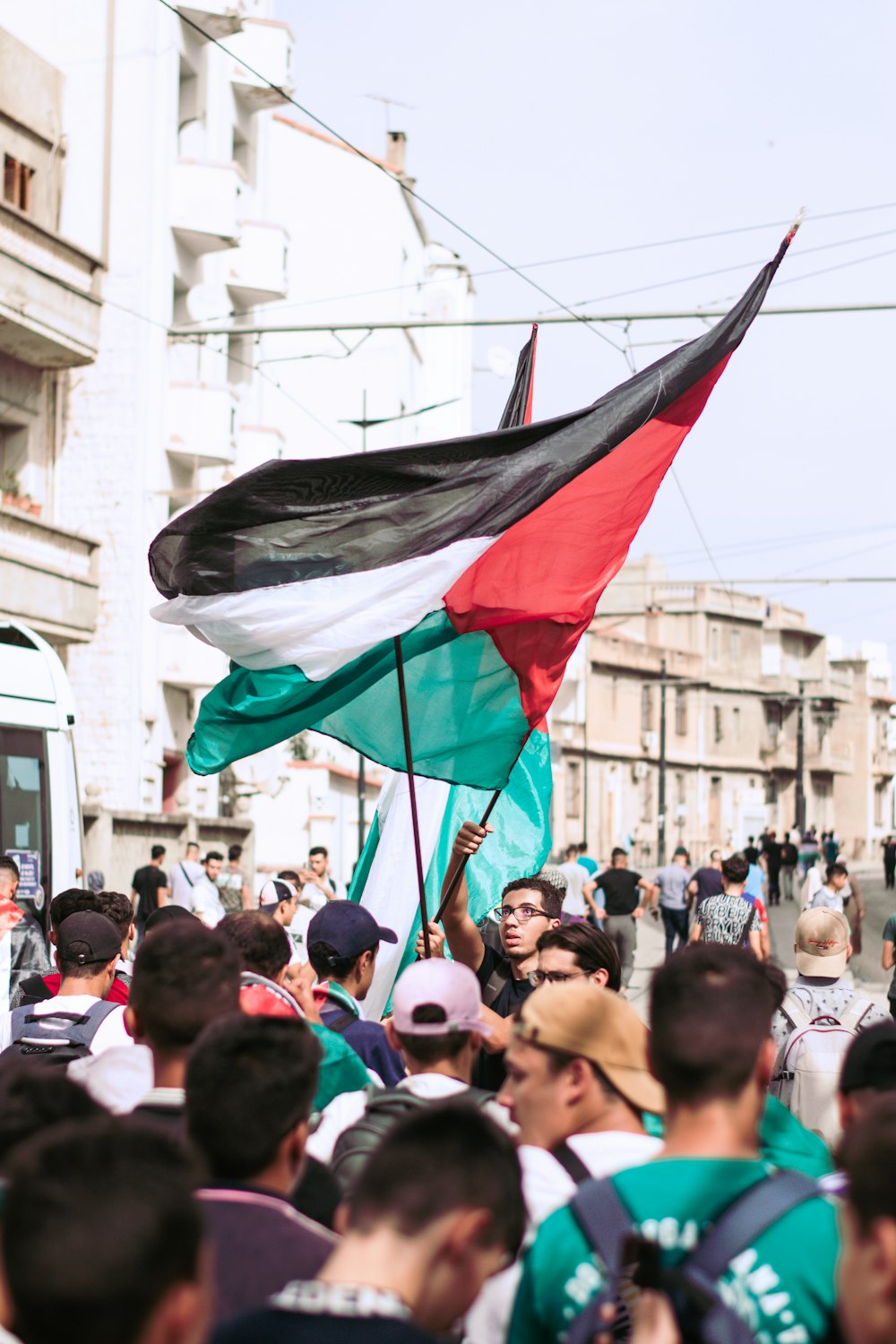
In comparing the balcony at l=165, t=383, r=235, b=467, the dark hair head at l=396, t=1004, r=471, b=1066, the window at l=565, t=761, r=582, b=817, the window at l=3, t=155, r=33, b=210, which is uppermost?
the window at l=3, t=155, r=33, b=210

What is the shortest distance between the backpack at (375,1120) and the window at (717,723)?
87.1m

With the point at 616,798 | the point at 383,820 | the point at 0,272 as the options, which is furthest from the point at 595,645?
the point at 383,820

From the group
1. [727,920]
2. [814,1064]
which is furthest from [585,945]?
[727,920]

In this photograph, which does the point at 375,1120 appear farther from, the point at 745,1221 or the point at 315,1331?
the point at 315,1331

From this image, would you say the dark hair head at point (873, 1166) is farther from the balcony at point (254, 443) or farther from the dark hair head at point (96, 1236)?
the balcony at point (254, 443)

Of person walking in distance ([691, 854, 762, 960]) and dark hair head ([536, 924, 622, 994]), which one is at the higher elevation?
dark hair head ([536, 924, 622, 994])

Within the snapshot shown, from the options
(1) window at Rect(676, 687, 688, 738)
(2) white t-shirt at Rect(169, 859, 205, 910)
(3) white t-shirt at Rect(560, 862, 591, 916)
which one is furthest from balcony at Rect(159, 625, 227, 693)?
(1) window at Rect(676, 687, 688, 738)

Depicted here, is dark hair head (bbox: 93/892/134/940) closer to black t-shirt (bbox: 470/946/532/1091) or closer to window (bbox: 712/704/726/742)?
black t-shirt (bbox: 470/946/532/1091)

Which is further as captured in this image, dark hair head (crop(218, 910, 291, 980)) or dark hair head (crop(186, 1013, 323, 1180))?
dark hair head (crop(218, 910, 291, 980))

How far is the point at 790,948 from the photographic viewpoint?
29.0 metres

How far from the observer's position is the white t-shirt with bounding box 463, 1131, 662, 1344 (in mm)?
3203

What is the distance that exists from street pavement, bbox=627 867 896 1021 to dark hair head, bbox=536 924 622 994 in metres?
6.35

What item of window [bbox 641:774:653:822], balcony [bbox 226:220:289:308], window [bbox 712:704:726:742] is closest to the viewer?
balcony [bbox 226:220:289:308]

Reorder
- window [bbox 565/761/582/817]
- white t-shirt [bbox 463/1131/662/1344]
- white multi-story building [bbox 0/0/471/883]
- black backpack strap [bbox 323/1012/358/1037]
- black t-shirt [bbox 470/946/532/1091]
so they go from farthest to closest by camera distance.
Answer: window [bbox 565/761/582/817] < white multi-story building [bbox 0/0/471/883] < black t-shirt [bbox 470/946/532/1091] < black backpack strap [bbox 323/1012/358/1037] < white t-shirt [bbox 463/1131/662/1344]
